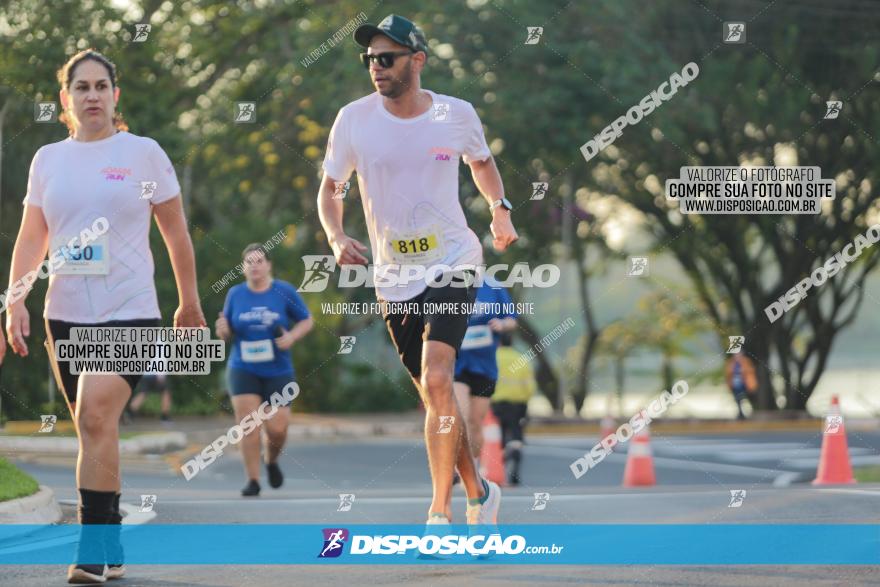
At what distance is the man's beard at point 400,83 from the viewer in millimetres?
7691

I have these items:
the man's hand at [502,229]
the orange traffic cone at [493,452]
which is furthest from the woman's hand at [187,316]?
the orange traffic cone at [493,452]

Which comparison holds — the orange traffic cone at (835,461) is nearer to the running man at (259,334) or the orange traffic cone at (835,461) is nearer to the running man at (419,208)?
the running man at (259,334)

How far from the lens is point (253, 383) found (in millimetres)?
12750

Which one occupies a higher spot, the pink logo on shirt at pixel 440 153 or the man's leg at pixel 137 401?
the pink logo on shirt at pixel 440 153

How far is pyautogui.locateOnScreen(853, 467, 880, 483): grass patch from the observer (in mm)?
18509

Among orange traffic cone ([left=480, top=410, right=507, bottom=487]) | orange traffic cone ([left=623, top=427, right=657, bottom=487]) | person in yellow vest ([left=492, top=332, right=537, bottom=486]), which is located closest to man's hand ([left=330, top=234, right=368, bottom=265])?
person in yellow vest ([left=492, top=332, right=537, bottom=486])

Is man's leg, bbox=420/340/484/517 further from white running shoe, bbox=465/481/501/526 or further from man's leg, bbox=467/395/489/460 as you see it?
man's leg, bbox=467/395/489/460

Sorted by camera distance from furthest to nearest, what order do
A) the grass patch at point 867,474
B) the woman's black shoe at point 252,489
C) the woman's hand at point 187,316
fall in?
the grass patch at point 867,474 → the woman's black shoe at point 252,489 → the woman's hand at point 187,316

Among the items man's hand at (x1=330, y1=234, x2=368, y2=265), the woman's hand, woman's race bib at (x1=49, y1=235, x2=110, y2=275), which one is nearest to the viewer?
woman's race bib at (x1=49, y1=235, x2=110, y2=275)

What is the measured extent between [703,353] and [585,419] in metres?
14.7

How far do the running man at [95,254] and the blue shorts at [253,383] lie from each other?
5305mm

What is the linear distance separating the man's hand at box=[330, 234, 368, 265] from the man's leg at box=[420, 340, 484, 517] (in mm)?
501

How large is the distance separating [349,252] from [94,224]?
111 centimetres

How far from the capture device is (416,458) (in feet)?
75.9
